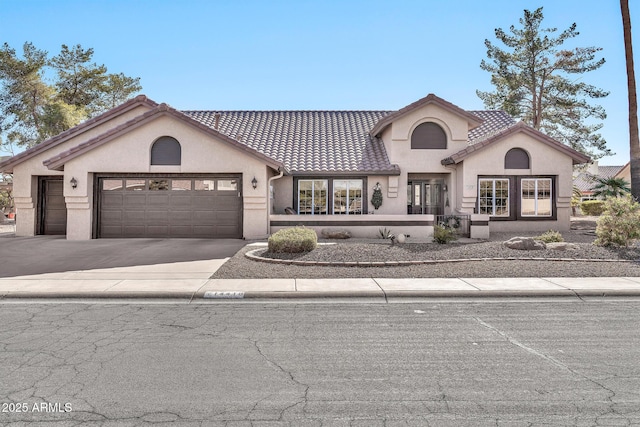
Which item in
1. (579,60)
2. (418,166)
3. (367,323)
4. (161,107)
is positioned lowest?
(367,323)

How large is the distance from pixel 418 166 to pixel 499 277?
11.6 metres

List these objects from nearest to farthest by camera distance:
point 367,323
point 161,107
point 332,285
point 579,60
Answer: point 367,323 < point 332,285 < point 161,107 < point 579,60

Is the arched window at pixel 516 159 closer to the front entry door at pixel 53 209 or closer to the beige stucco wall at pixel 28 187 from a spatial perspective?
the beige stucco wall at pixel 28 187

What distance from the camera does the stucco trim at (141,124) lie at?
54.0ft

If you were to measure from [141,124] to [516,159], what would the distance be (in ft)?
55.0

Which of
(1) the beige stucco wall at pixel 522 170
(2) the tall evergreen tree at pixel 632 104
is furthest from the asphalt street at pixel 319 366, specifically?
(2) the tall evergreen tree at pixel 632 104

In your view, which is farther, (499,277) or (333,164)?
(333,164)

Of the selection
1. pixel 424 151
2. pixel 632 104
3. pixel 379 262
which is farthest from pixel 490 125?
Result: pixel 379 262

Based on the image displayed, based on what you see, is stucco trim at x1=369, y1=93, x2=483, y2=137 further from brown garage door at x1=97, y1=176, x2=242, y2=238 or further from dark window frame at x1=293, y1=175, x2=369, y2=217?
brown garage door at x1=97, y1=176, x2=242, y2=238

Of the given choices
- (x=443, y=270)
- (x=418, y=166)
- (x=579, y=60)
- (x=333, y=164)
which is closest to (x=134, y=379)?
(x=443, y=270)

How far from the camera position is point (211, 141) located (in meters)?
16.9

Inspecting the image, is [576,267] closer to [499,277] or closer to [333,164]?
[499,277]

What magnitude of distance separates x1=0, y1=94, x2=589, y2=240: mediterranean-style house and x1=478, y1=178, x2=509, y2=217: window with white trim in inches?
1.9

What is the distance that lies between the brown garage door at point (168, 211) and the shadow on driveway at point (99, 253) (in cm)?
86
